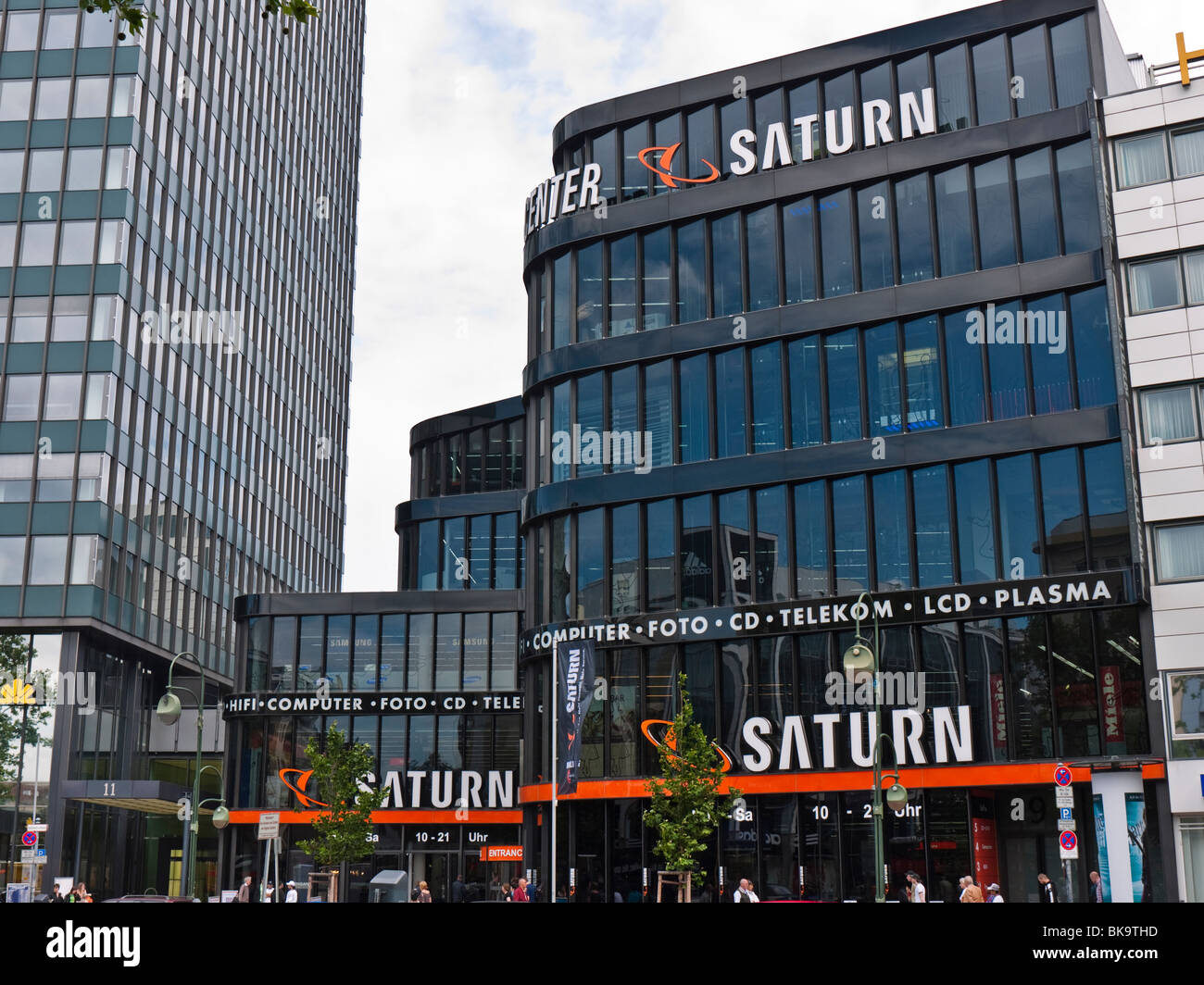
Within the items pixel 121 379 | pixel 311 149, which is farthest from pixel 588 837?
pixel 311 149

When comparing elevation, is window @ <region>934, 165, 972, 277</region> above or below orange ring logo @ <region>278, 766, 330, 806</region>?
above

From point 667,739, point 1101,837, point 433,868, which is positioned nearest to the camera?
point 1101,837

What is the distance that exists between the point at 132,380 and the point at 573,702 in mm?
33500

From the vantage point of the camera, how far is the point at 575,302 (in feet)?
143

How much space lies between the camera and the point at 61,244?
199 ft

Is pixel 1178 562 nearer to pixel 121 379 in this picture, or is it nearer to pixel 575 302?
pixel 575 302

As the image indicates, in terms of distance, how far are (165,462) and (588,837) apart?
118 ft

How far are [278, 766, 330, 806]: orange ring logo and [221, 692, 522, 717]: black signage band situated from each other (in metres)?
2.25

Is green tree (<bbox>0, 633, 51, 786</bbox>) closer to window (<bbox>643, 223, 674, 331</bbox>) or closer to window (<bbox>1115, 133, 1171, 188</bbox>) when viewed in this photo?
window (<bbox>643, 223, 674, 331</bbox>)

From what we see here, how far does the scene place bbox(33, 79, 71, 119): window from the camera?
61.7 meters

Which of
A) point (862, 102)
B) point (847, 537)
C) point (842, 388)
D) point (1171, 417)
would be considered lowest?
point (847, 537)

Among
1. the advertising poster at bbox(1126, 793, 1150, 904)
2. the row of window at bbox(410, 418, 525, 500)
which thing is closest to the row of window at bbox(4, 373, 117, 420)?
the row of window at bbox(410, 418, 525, 500)
